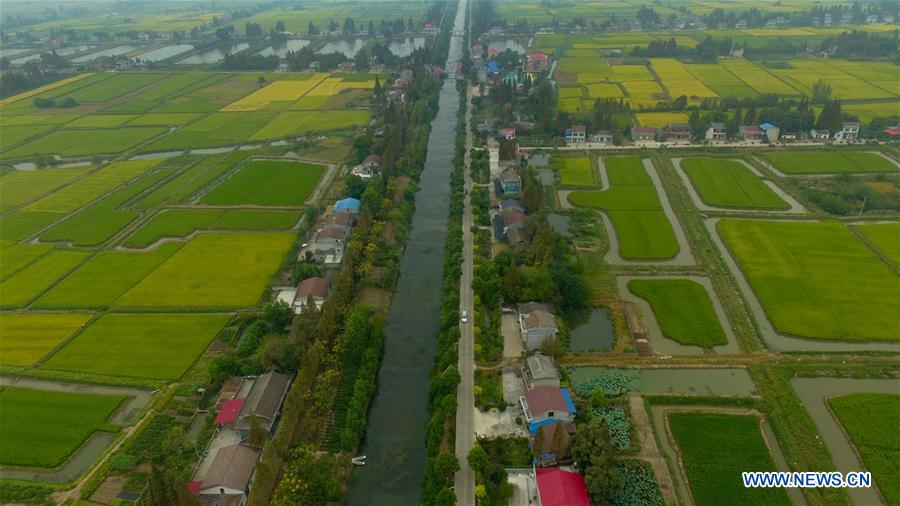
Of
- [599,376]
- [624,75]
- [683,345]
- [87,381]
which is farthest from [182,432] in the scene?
[624,75]

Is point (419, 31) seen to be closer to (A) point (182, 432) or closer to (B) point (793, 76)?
(B) point (793, 76)

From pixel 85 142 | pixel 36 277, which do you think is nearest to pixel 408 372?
pixel 36 277

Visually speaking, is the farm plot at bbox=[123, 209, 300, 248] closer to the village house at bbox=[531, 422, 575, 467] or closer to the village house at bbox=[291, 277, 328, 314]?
the village house at bbox=[291, 277, 328, 314]

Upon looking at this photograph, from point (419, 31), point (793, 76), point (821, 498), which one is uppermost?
point (419, 31)

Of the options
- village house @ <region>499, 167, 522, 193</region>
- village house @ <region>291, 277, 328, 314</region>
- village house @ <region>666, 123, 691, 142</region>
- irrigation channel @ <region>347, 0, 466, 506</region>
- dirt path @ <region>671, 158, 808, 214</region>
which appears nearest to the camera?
irrigation channel @ <region>347, 0, 466, 506</region>

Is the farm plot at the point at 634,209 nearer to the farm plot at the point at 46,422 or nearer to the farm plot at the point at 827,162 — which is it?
the farm plot at the point at 827,162

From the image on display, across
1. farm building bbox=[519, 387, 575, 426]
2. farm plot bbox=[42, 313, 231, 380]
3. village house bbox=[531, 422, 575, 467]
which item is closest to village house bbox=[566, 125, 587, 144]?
farm building bbox=[519, 387, 575, 426]

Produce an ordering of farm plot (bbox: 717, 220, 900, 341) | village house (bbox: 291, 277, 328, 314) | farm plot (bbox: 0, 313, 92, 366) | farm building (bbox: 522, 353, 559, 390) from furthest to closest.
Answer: village house (bbox: 291, 277, 328, 314)
farm plot (bbox: 717, 220, 900, 341)
farm plot (bbox: 0, 313, 92, 366)
farm building (bbox: 522, 353, 559, 390)
